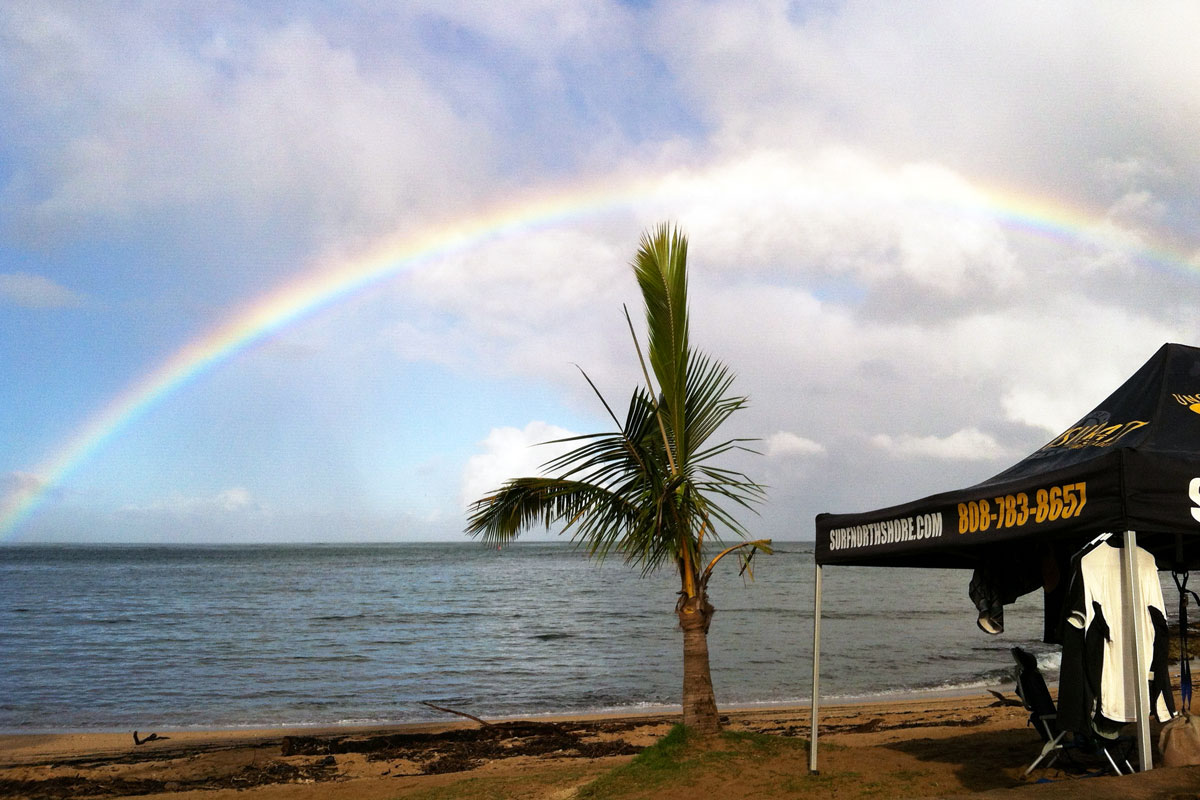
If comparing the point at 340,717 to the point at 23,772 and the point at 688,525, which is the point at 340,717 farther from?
the point at 688,525

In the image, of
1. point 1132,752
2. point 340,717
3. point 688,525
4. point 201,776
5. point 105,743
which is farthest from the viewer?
point 340,717

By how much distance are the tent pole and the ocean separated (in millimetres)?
3966

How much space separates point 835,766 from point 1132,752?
244 cm

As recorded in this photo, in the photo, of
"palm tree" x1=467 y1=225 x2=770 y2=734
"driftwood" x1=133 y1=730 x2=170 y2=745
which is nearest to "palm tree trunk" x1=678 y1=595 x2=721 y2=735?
"palm tree" x1=467 y1=225 x2=770 y2=734

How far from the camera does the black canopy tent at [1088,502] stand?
4.63m

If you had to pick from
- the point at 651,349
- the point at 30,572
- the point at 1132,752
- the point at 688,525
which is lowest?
the point at 30,572

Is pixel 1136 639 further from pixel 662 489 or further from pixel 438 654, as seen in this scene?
pixel 438 654

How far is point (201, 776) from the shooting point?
38.3 ft

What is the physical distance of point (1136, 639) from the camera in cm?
484

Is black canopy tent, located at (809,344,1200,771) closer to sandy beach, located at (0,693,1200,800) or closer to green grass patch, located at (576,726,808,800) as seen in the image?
sandy beach, located at (0,693,1200,800)

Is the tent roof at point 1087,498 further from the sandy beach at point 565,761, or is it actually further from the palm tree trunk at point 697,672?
the palm tree trunk at point 697,672

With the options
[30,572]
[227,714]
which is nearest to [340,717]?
[227,714]

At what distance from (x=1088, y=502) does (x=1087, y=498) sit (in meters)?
0.02

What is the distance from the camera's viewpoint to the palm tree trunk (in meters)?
8.51
